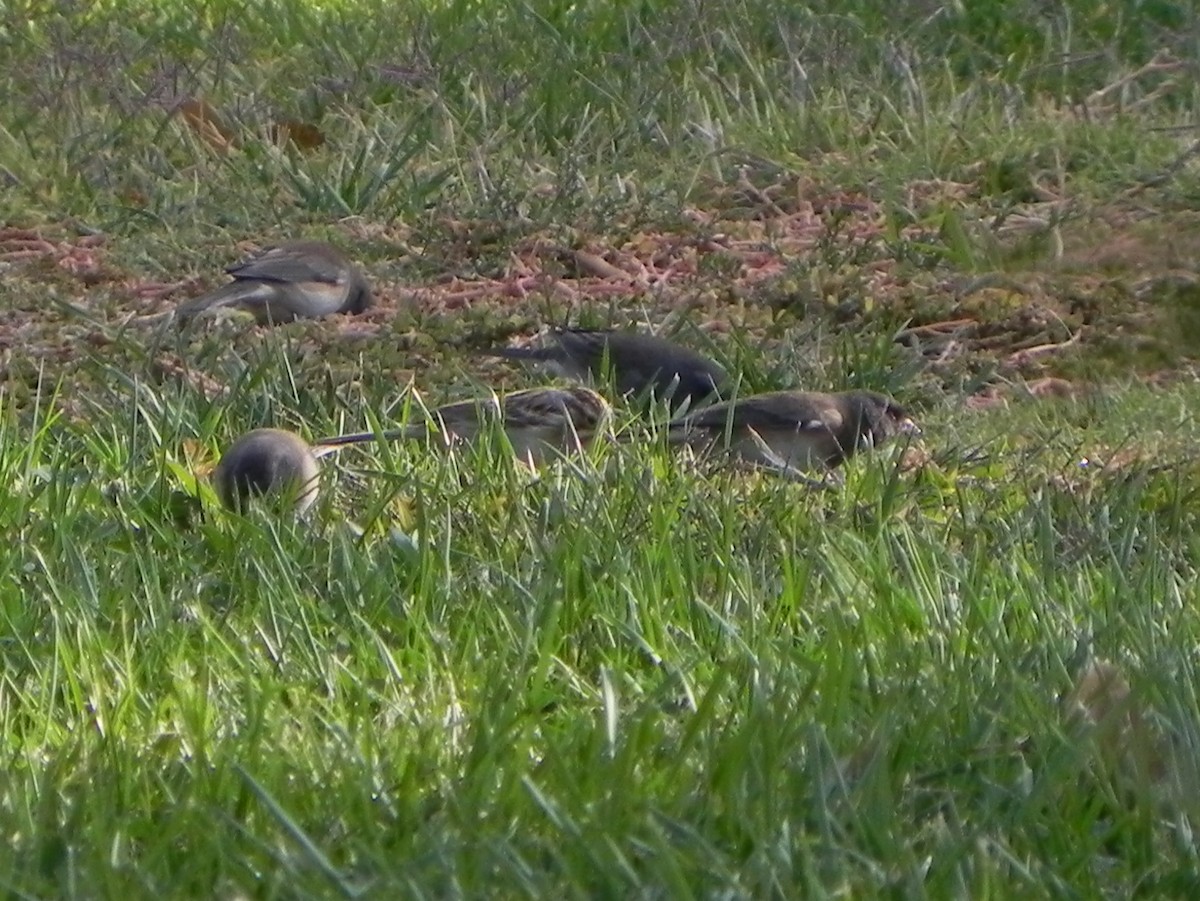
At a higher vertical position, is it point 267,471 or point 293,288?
point 267,471

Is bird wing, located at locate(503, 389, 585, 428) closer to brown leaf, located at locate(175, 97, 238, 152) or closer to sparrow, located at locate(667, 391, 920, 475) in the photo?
sparrow, located at locate(667, 391, 920, 475)

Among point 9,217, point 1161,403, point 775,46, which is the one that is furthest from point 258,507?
point 775,46

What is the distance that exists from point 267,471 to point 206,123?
14.6 ft

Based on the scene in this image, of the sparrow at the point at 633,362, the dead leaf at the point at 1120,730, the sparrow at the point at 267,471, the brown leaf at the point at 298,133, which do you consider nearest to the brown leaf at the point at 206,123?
the brown leaf at the point at 298,133

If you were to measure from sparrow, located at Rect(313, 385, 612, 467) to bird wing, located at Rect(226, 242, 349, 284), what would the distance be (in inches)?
61.8

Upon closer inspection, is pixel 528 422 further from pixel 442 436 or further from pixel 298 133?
pixel 298 133

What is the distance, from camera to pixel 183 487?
4941 millimetres

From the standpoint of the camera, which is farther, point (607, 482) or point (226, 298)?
point (226, 298)

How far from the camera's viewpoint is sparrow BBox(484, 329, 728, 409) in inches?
233

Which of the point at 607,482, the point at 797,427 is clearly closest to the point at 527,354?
the point at 797,427

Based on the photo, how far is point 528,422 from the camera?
215 inches

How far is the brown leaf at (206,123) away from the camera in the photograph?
8.85 metres

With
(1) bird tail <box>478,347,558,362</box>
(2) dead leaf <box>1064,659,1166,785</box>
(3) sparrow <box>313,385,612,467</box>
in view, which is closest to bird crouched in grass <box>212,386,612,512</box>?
(3) sparrow <box>313,385,612,467</box>

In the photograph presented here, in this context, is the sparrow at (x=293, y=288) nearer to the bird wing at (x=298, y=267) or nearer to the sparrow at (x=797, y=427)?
the bird wing at (x=298, y=267)
